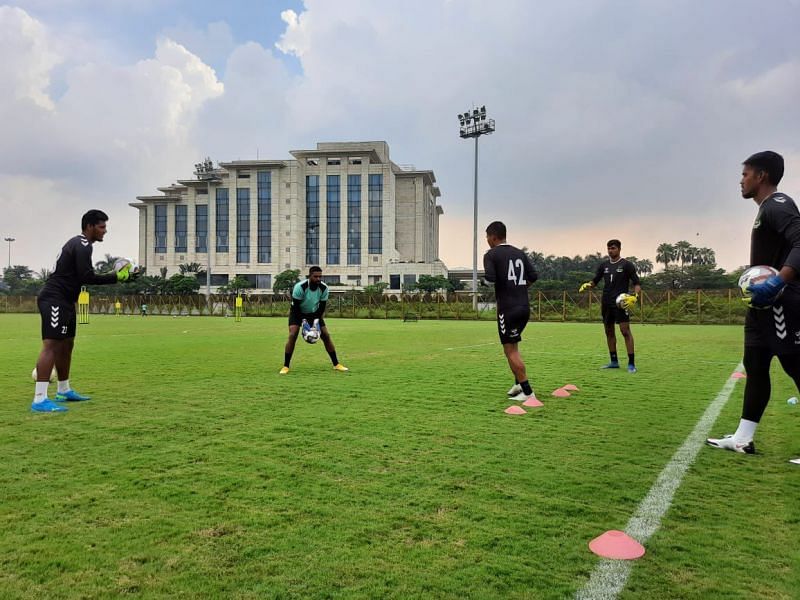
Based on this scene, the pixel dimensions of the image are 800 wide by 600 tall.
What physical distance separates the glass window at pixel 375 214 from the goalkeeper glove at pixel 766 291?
9066cm

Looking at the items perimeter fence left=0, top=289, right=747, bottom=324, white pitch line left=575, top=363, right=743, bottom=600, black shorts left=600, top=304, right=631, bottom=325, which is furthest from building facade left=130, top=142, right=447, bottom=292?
white pitch line left=575, top=363, right=743, bottom=600

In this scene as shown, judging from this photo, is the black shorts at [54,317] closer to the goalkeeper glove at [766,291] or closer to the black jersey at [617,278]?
the goalkeeper glove at [766,291]

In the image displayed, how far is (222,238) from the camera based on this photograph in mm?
97125

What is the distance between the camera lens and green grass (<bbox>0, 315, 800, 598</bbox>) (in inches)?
100

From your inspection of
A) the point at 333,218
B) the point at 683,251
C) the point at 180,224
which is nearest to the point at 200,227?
the point at 180,224

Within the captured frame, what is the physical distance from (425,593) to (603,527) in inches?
48.8

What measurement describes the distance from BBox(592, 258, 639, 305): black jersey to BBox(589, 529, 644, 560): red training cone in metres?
7.99

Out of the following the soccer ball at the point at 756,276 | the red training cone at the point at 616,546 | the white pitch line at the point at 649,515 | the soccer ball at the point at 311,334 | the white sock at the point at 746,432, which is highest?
the soccer ball at the point at 756,276

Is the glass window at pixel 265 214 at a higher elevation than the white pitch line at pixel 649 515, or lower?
higher

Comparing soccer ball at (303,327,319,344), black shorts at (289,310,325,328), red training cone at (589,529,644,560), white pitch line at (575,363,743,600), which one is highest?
black shorts at (289,310,325,328)

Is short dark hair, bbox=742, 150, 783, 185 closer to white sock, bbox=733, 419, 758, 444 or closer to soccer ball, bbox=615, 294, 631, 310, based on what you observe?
white sock, bbox=733, 419, 758, 444

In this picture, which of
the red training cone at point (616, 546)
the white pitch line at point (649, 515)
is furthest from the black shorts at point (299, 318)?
the red training cone at point (616, 546)

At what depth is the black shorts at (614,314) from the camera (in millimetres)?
10281

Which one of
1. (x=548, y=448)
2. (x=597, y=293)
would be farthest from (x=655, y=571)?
(x=597, y=293)
